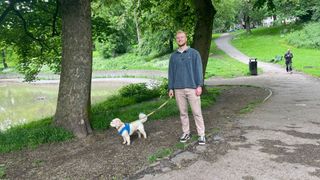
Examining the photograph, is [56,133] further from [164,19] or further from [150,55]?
[150,55]

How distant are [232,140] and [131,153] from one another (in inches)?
82.0

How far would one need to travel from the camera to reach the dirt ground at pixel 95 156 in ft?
19.7

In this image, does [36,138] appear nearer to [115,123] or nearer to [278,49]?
[115,123]

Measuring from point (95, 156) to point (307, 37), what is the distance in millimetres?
43924

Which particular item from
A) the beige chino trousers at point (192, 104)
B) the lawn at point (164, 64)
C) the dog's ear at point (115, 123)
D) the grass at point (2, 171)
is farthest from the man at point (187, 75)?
the lawn at point (164, 64)

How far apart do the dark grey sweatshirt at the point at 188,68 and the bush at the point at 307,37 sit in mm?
39108

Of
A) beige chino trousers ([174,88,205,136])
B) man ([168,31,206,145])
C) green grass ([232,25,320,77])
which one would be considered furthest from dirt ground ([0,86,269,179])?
green grass ([232,25,320,77])

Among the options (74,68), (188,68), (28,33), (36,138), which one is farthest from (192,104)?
(28,33)

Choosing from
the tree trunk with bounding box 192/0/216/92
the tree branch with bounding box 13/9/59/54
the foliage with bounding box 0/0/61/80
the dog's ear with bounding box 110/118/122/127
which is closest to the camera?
the dog's ear with bounding box 110/118/122/127

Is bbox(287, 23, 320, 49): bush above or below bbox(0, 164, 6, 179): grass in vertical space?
above

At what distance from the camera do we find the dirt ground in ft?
19.7

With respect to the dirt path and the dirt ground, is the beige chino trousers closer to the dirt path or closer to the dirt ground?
the dirt path

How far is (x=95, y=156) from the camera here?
22.2 ft

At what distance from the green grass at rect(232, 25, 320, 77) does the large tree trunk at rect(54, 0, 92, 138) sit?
18.9 meters
